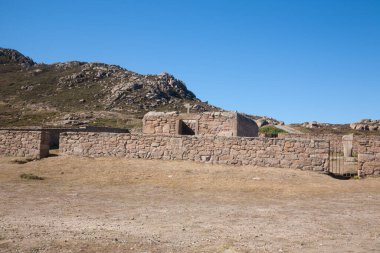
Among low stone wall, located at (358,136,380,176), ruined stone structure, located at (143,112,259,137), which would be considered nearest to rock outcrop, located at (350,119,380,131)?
ruined stone structure, located at (143,112,259,137)

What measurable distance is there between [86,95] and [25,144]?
148 feet

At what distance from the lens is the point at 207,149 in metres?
16.6

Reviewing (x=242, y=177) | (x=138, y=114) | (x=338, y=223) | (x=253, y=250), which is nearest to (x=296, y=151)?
(x=242, y=177)

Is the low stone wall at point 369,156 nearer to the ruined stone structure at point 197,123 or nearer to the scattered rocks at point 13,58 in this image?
the ruined stone structure at point 197,123

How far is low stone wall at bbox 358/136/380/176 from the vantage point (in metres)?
15.0

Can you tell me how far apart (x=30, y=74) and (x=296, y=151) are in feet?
239

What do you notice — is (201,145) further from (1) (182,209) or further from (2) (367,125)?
(2) (367,125)

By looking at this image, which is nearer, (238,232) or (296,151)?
(238,232)

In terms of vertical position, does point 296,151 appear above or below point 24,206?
above

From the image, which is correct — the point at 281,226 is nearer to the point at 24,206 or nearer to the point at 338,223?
the point at 338,223

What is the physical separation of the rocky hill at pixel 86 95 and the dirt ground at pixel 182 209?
96.1 feet

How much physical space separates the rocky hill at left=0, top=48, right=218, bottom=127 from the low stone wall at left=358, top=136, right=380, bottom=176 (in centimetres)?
3096

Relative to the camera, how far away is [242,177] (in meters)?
14.2

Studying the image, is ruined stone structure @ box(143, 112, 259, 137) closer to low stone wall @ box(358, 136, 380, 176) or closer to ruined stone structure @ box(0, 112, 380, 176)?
ruined stone structure @ box(0, 112, 380, 176)
